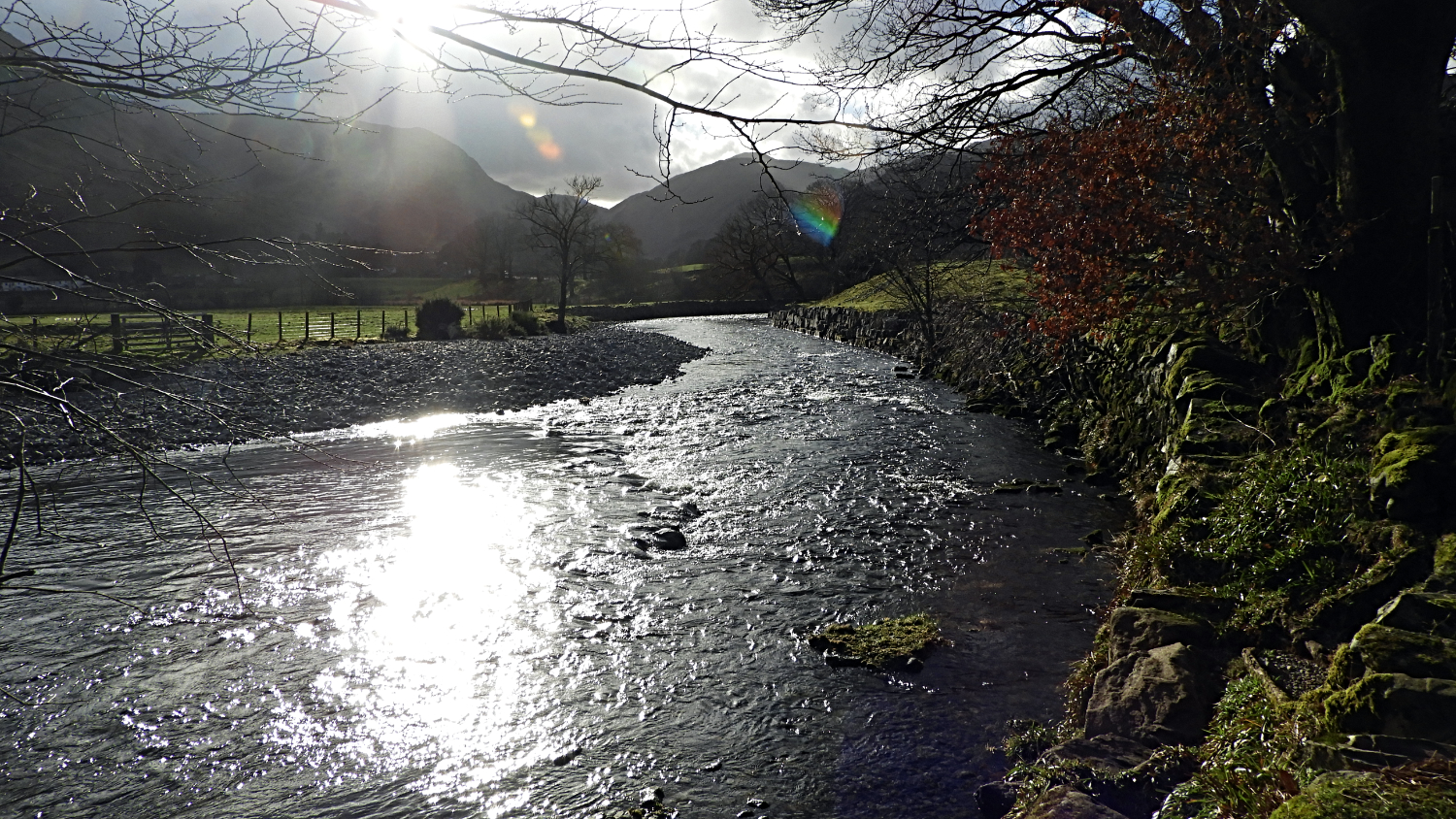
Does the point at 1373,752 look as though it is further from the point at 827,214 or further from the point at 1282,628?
the point at 827,214

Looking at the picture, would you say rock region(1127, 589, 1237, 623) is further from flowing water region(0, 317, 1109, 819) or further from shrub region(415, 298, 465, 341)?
shrub region(415, 298, 465, 341)

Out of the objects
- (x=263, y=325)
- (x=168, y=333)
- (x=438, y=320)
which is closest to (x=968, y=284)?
(x=438, y=320)

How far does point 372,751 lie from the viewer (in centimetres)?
517

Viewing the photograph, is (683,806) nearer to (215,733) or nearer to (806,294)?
(215,733)

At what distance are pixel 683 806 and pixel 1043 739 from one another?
7.68 feet

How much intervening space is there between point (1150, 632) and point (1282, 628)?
2.59 feet

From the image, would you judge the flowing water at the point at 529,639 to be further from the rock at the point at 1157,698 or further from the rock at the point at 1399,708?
the rock at the point at 1399,708

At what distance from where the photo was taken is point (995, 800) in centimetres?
437

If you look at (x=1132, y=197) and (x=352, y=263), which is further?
(x=1132, y=197)

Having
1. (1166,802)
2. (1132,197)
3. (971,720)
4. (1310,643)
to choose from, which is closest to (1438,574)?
(1310,643)

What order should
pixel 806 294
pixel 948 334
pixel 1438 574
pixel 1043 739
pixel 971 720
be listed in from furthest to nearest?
pixel 806 294 < pixel 948 334 < pixel 971 720 < pixel 1043 739 < pixel 1438 574

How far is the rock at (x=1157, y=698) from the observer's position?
14.7 ft

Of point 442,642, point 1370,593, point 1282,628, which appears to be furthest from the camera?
point 442,642

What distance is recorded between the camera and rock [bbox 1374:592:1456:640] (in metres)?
4.07
